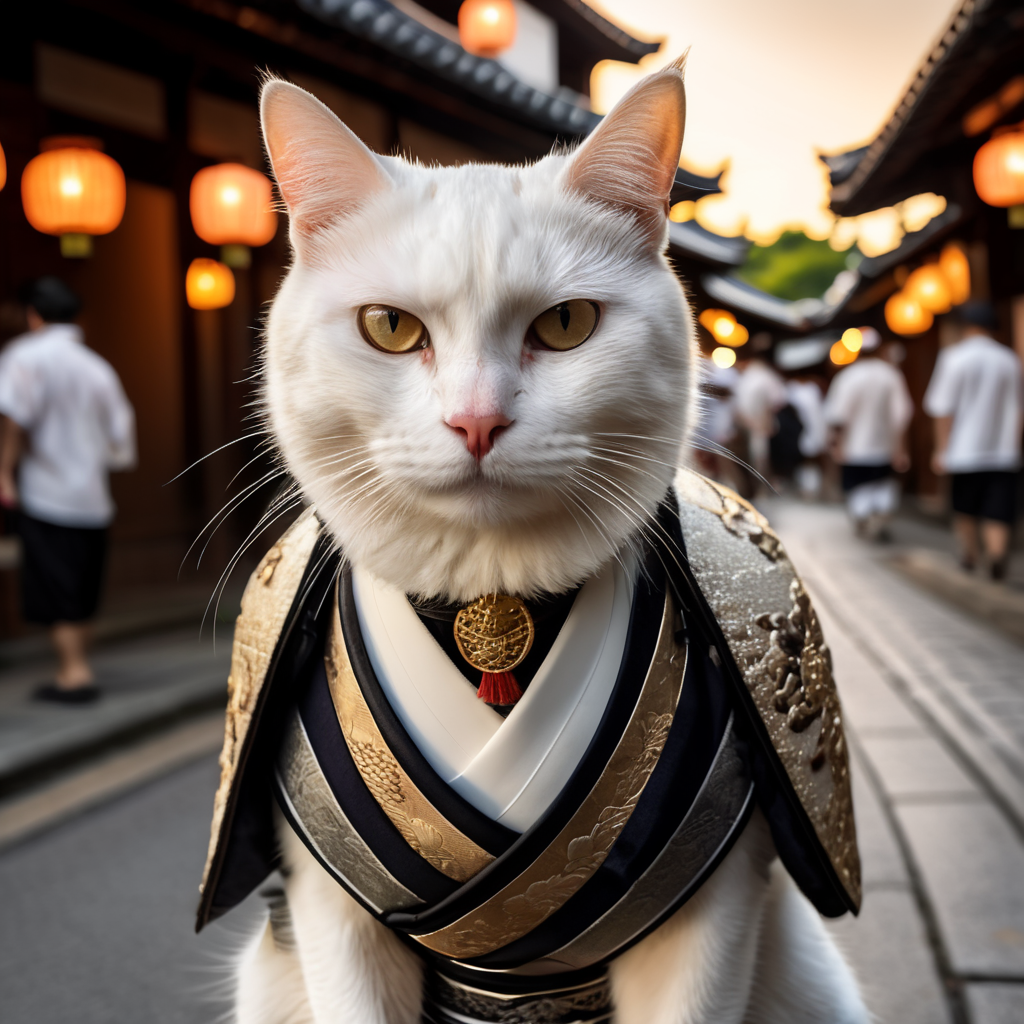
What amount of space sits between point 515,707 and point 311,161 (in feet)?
2.38

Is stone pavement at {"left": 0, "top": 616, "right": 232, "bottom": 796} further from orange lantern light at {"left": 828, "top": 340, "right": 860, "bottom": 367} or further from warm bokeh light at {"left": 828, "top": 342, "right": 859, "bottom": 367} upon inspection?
warm bokeh light at {"left": 828, "top": 342, "right": 859, "bottom": 367}

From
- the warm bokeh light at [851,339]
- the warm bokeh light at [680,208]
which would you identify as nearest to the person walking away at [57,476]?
the warm bokeh light at [680,208]

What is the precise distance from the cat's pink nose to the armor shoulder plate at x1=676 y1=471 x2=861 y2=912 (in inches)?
15.0

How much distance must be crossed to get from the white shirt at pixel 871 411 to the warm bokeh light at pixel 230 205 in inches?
271

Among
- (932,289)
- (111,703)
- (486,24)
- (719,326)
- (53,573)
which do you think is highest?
(486,24)

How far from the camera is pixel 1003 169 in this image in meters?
6.87

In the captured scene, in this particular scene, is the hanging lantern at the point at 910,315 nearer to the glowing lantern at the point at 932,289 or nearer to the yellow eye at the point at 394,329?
the glowing lantern at the point at 932,289

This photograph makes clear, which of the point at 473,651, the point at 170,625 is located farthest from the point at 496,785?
the point at 170,625

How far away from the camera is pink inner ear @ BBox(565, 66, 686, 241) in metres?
1.14

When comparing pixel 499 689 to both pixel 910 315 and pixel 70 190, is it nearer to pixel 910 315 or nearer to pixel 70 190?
pixel 70 190

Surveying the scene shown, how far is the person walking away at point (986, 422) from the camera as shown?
A: 732 cm

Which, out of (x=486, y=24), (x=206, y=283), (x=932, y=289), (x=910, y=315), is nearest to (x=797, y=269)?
(x=910, y=315)

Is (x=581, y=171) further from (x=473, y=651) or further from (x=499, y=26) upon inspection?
(x=499, y=26)

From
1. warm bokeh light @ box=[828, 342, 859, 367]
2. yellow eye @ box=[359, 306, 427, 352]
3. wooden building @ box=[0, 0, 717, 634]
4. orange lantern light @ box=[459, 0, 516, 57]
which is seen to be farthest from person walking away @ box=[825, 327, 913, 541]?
warm bokeh light @ box=[828, 342, 859, 367]
